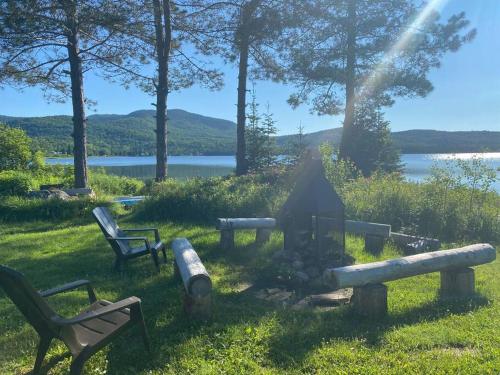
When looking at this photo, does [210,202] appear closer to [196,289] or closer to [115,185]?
[196,289]

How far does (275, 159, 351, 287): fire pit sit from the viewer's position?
5.61 m

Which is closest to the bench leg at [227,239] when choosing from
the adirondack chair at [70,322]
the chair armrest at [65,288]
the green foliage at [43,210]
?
the chair armrest at [65,288]

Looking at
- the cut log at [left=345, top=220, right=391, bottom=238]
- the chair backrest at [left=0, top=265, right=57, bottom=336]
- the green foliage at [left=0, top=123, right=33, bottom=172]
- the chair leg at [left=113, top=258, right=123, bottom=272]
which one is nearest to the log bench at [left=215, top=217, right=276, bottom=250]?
the cut log at [left=345, top=220, right=391, bottom=238]

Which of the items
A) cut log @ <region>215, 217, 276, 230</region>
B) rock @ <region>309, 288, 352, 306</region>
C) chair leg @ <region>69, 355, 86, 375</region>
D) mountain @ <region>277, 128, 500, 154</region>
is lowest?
rock @ <region>309, 288, 352, 306</region>

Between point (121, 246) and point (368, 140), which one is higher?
point (368, 140)

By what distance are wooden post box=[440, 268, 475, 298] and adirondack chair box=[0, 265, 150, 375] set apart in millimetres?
3503

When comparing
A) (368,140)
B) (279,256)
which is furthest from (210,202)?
(368,140)

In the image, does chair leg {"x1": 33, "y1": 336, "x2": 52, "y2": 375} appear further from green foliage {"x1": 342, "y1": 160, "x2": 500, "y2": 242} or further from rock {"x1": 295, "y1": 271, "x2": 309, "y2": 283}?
green foliage {"x1": 342, "y1": 160, "x2": 500, "y2": 242}

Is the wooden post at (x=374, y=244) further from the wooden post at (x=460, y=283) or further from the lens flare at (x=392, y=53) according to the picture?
the lens flare at (x=392, y=53)

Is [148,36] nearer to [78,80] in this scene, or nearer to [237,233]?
[78,80]

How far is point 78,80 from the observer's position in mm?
13406

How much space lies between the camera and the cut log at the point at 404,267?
13.9 feet

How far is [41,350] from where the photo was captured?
3.17 metres

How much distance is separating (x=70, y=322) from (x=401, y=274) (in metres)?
3.27
